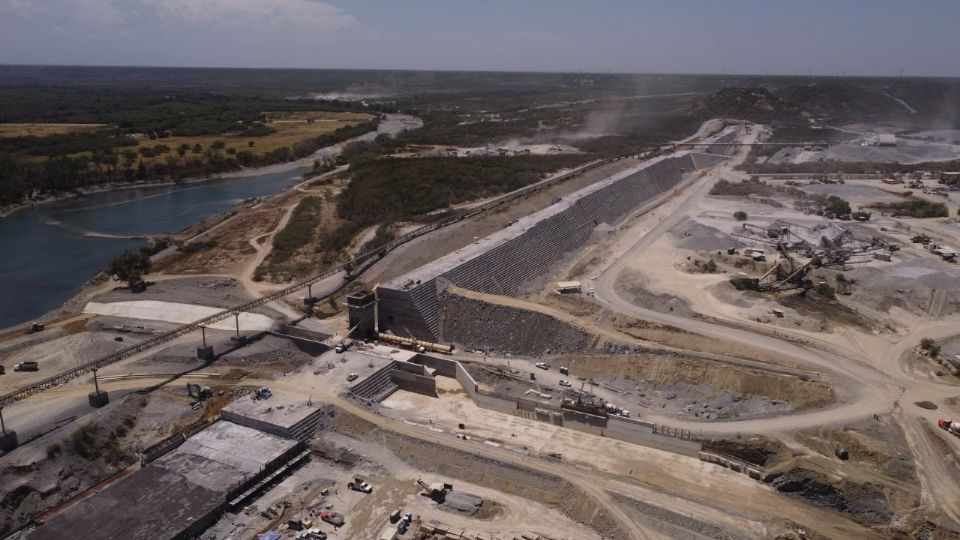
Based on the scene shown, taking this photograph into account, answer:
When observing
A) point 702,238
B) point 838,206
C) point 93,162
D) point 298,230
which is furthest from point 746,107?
point 93,162

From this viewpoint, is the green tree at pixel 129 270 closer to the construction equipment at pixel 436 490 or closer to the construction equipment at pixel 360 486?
the construction equipment at pixel 360 486

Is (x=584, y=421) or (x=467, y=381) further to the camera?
(x=467, y=381)

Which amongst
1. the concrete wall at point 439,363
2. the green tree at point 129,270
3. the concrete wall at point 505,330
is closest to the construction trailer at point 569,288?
the concrete wall at point 505,330

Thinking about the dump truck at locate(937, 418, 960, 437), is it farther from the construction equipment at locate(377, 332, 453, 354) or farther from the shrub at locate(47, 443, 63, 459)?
the shrub at locate(47, 443, 63, 459)

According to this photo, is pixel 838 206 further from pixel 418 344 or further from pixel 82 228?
pixel 82 228

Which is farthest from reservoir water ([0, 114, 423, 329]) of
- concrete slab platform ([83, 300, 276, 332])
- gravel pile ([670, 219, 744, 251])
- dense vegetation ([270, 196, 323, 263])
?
gravel pile ([670, 219, 744, 251])

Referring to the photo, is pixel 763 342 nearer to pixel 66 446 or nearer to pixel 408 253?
Answer: pixel 408 253
